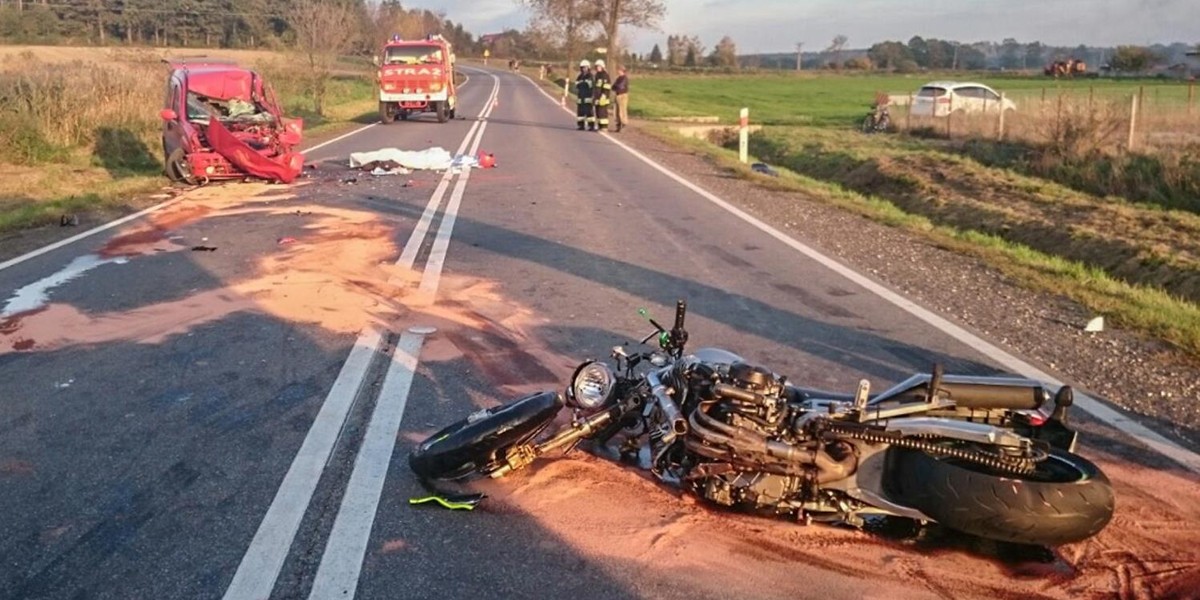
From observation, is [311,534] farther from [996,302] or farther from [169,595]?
[996,302]

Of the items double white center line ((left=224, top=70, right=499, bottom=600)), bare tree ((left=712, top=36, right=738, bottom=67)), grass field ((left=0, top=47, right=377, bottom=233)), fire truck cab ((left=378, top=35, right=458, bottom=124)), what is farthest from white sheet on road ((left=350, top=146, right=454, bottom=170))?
bare tree ((left=712, top=36, right=738, bottom=67))

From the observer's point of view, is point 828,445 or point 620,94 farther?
point 620,94

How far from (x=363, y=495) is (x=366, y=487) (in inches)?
3.3

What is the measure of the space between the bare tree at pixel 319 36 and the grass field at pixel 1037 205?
46.3 feet

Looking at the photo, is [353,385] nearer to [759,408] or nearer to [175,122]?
[759,408]

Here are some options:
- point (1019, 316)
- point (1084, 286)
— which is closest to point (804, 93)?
point (1084, 286)

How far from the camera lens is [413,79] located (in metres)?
31.9

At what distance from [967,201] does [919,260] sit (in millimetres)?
9521

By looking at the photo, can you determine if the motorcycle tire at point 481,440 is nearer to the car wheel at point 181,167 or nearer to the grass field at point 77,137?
the grass field at point 77,137

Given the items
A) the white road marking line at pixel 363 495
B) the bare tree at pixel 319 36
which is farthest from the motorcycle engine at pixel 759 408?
the bare tree at pixel 319 36

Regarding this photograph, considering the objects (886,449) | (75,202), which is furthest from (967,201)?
(886,449)

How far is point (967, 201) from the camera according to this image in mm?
18828

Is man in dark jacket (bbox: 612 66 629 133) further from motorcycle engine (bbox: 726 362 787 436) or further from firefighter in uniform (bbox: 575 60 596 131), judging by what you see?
motorcycle engine (bbox: 726 362 787 436)

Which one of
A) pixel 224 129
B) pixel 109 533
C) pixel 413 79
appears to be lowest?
pixel 109 533
